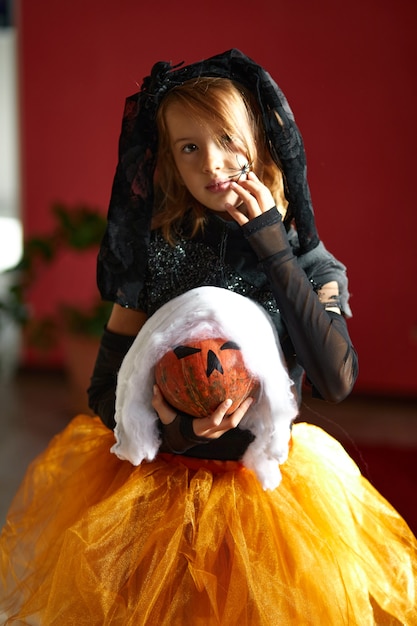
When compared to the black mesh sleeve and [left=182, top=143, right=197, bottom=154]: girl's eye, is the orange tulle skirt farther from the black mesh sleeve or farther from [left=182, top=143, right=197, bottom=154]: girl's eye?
[left=182, top=143, right=197, bottom=154]: girl's eye

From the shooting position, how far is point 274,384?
896 mm

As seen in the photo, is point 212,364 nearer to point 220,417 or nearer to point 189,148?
point 220,417

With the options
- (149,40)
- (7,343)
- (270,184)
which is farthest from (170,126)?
(7,343)

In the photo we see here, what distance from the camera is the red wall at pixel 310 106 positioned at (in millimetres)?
1136

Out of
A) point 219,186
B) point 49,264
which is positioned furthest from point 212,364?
point 49,264

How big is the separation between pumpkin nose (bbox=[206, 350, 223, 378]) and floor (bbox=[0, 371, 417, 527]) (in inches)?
42.6

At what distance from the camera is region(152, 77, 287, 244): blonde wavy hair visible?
0.93 meters

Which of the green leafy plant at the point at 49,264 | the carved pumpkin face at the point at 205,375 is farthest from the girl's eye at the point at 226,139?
the green leafy plant at the point at 49,264

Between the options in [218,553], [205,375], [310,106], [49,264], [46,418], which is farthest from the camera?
[49,264]

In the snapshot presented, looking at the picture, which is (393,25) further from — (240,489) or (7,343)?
(7,343)

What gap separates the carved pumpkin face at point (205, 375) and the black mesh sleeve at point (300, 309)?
0.26 ft

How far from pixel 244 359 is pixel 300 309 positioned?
94 millimetres

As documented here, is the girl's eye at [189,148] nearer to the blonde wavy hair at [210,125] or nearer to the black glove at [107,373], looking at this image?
the blonde wavy hair at [210,125]

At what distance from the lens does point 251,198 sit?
2.95 ft
